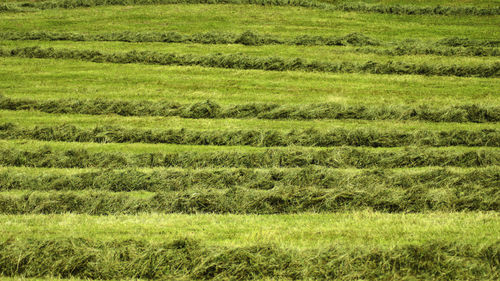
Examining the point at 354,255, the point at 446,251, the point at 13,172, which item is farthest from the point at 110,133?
the point at 446,251

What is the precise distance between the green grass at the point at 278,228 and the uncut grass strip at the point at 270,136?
3.65m

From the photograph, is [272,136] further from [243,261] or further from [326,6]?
[326,6]

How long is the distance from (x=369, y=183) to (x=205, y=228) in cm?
358

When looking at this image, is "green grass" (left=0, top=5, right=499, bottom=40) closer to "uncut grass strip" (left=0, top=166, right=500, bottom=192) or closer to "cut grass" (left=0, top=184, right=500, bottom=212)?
"uncut grass strip" (left=0, top=166, right=500, bottom=192)

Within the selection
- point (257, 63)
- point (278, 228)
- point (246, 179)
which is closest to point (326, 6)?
point (257, 63)

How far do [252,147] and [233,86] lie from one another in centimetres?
495

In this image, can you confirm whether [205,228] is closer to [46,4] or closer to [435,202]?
[435,202]

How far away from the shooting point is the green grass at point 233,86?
1541cm

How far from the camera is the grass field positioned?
719 centimetres

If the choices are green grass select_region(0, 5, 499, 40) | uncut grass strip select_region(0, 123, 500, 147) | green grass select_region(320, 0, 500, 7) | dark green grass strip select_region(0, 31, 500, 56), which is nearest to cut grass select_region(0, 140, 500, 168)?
uncut grass strip select_region(0, 123, 500, 147)

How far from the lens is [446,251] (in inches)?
282

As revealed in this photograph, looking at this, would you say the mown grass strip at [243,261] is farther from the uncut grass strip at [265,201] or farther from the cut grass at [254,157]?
the cut grass at [254,157]

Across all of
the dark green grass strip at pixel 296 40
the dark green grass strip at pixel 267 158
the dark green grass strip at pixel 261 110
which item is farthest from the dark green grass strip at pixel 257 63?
the dark green grass strip at pixel 267 158

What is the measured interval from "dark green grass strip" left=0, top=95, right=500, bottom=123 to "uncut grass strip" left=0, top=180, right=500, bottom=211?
175 inches
